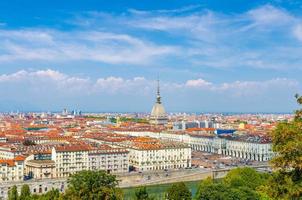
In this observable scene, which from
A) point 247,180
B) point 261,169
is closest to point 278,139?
point 247,180

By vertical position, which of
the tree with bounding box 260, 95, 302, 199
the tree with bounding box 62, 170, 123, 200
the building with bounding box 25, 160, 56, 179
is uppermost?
the tree with bounding box 260, 95, 302, 199

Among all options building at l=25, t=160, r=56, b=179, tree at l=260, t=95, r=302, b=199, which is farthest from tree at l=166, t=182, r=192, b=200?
building at l=25, t=160, r=56, b=179

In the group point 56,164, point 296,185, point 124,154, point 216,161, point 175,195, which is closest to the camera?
point 296,185

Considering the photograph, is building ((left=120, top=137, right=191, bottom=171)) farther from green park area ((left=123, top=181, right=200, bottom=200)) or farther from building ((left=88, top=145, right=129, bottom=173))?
green park area ((left=123, top=181, right=200, bottom=200))

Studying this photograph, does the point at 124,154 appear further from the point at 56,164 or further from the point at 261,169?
the point at 261,169

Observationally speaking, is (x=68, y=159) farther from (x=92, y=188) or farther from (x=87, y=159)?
(x=92, y=188)

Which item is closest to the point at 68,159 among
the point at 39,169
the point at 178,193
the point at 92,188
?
the point at 39,169
